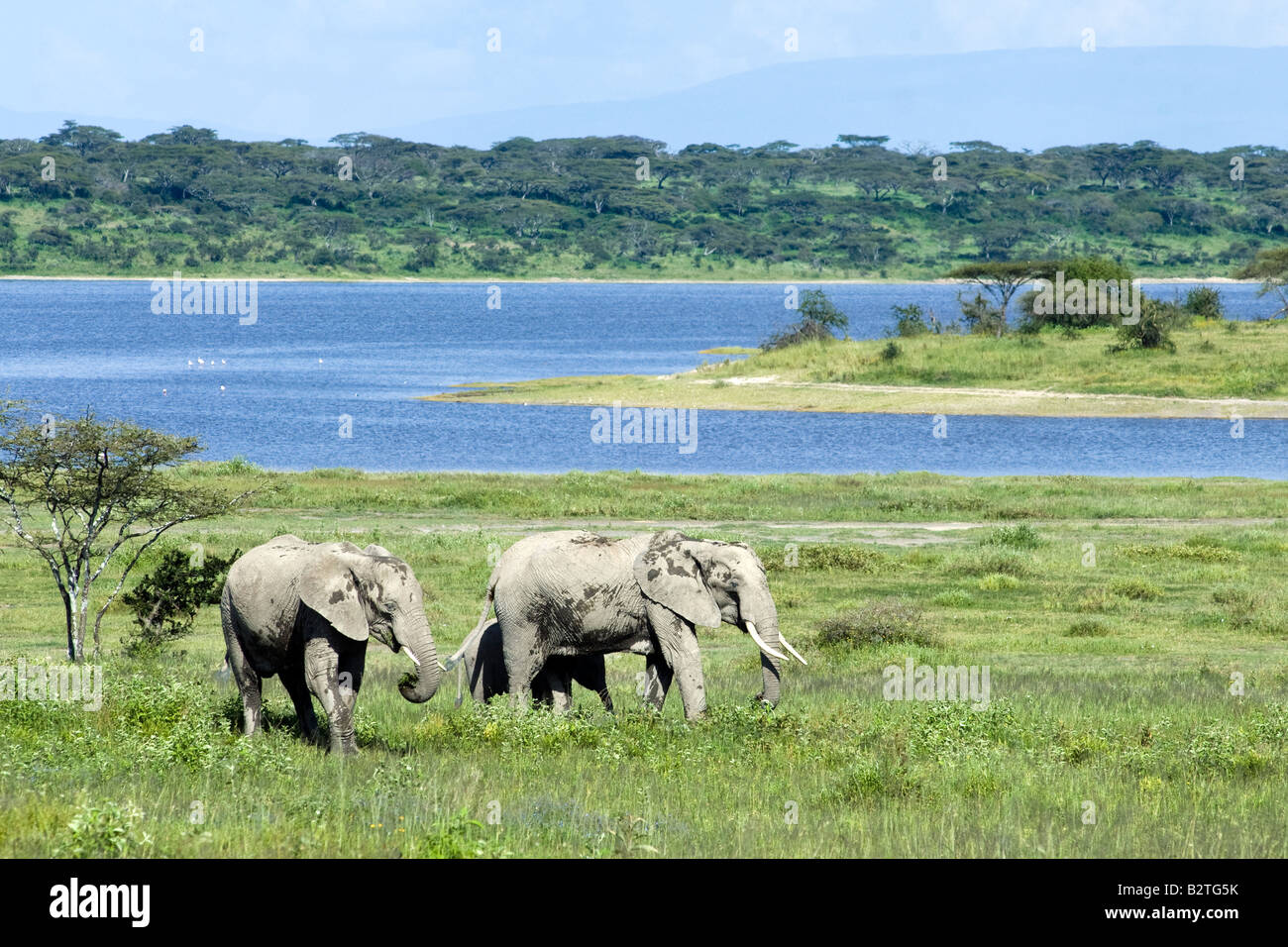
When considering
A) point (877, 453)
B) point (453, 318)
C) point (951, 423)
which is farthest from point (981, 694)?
point (453, 318)

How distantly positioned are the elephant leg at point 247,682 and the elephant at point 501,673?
2356 mm

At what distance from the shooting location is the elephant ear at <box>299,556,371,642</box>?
1409cm

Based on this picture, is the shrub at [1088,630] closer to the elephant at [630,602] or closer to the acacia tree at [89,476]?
the elephant at [630,602]

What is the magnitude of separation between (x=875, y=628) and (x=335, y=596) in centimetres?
1377

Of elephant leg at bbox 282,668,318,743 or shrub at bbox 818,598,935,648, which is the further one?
shrub at bbox 818,598,935,648

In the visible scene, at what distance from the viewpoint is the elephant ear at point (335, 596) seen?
1409 centimetres

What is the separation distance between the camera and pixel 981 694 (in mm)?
19531

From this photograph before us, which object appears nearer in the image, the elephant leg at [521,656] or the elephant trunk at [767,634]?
the elephant trunk at [767,634]

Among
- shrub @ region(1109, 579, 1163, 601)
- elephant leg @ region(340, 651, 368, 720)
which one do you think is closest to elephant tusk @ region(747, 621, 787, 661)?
elephant leg @ region(340, 651, 368, 720)

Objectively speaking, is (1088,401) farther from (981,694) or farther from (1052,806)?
(1052,806)

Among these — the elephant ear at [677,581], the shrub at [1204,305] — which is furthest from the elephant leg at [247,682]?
the shrub at [1204,305]

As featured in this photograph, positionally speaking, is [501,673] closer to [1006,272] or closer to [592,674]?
[592,674]
